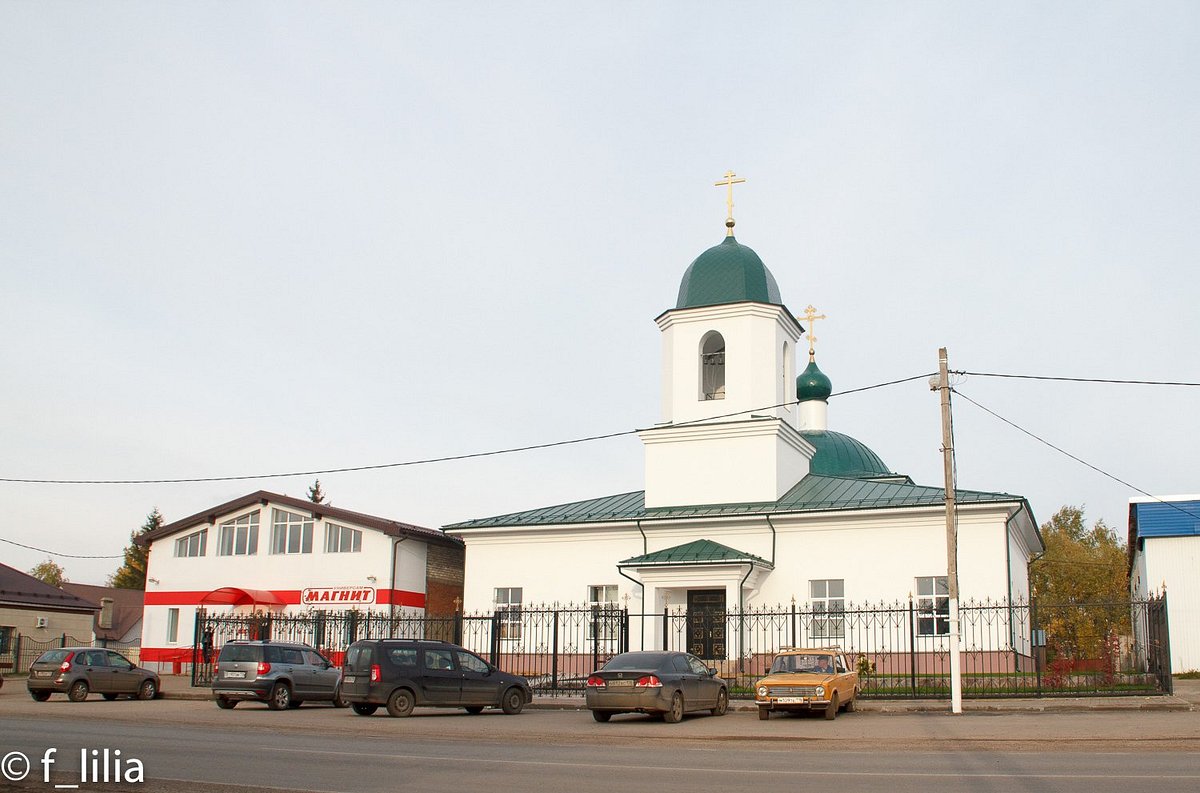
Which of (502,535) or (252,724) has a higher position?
(502,535)

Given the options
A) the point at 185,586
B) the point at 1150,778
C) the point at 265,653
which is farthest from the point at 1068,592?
the point at 1150,778

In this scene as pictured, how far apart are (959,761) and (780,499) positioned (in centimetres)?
2003

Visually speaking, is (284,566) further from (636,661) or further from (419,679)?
(636,661)

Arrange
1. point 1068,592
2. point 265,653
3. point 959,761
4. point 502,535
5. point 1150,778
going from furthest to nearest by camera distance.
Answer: point 1068,592 → point 502,535 → point 265,653 → point 959,761 → point 1150,778

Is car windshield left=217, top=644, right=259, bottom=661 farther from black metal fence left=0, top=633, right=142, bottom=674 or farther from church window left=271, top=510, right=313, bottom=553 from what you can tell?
black metal fence left=0, top=633, right=142, bottom=674

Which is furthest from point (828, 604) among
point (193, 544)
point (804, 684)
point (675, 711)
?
point (193, 544)

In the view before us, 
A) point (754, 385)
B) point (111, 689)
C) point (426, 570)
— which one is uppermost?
point (754, 385)

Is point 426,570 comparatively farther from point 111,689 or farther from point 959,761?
point 959,761

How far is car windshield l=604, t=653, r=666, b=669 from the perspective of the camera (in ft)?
66.7

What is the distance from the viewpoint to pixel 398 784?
1121 centimetres

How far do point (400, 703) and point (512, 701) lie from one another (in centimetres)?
267

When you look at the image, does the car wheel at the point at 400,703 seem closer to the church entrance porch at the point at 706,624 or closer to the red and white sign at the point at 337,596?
the church entrance porch at the point at 706,624

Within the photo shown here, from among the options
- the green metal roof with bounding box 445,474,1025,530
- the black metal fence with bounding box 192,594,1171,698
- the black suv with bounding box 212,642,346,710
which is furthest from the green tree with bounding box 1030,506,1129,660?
the black suv with bounding box 212,642,346,710

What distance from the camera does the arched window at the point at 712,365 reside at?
35.1 metres
